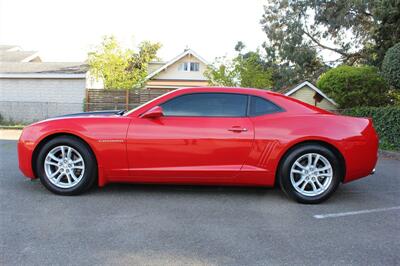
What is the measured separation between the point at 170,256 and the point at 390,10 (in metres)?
14.0

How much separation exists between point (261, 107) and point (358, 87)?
1131 centimetres

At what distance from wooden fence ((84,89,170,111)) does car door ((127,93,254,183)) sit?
558 inches

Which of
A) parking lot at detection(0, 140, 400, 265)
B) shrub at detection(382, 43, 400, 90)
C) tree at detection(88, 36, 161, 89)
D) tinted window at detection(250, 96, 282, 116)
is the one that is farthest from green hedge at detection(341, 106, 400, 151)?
tree at detection(88, 36, 161, 89)

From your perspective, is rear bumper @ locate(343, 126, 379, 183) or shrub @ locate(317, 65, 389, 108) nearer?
rear bumper @ locate(343, 126, 379, 183)

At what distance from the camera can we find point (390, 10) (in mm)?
13695

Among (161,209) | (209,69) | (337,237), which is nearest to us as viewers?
(337,237)

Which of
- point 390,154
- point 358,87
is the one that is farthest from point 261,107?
point 358,87

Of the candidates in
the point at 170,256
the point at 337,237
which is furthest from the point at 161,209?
the point at 337,237

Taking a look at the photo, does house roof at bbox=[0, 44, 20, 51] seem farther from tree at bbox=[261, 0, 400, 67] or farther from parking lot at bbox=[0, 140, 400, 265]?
parking lot at bbox=[0, 140, 400, 265]

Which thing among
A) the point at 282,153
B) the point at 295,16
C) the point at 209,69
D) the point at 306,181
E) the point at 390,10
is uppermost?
the point at 295,16

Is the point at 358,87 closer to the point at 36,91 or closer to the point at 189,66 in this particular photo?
the point at 36,91

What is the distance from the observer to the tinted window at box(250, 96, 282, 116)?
4.77m

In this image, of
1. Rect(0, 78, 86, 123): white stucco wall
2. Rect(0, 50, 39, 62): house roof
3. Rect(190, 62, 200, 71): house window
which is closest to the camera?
Rect(0, 78, 86, 123): white stucco wall

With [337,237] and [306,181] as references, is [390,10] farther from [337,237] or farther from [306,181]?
[337,237]
